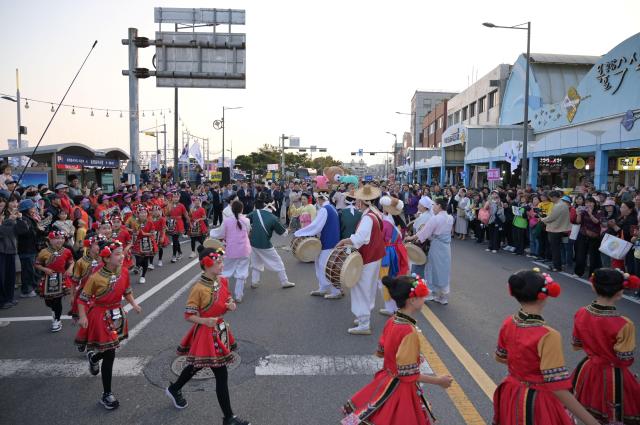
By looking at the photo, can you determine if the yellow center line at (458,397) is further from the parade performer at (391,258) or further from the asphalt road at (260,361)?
the parade performer at (391,258)

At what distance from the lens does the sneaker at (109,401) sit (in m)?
4.11

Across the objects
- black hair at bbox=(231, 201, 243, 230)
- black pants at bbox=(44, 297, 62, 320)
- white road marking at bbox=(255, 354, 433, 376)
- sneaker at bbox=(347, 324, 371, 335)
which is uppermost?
black hair at bbox=(231, 201, 243, 230)

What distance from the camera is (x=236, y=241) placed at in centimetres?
803

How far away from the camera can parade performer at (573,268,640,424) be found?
3271 millimetres

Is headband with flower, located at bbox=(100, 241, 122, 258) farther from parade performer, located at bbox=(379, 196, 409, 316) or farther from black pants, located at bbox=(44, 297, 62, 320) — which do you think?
parade performer, located at bbox=(379, 196, 409, 316)

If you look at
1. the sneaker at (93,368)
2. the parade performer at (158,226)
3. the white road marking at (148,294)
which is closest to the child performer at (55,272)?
the white road marking at (148,294)

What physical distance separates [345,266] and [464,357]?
1691 mm

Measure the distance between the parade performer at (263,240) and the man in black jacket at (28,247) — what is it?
3775 millimetres

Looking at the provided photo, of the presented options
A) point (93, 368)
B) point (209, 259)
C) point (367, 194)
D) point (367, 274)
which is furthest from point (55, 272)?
point (367, 194)

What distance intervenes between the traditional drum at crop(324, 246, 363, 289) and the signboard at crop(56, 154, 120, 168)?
57.3 ft

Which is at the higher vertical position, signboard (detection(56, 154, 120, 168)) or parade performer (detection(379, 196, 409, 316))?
signboard (detection(56, 154, 120, 168))

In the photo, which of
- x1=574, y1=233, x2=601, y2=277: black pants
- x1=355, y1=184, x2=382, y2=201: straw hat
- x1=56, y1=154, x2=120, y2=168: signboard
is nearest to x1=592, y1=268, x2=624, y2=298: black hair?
x1=355, y1=184, x2=382, y2=201: straw hat

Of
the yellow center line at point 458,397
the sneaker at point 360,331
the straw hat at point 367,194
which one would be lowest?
the yellow center line at point 458,397

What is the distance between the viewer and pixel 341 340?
19.2ft
